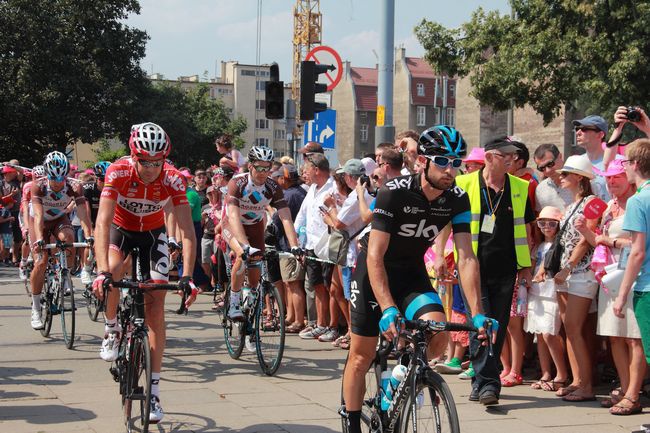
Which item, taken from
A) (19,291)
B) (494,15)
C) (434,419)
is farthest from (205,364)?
(494,15)

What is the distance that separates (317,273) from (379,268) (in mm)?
6727

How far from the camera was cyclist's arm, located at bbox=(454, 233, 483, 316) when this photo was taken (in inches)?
220

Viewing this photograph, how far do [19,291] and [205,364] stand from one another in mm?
9374

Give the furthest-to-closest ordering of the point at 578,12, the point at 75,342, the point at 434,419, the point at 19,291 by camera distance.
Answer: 1. the point at 578,12
2. the point at 19,291
3. the point at 75,342
4. the point at 434,419

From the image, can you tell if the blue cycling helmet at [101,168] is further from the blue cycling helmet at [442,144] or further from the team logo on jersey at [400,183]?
the blue cycling helmet at [442,144]

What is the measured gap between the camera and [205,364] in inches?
404

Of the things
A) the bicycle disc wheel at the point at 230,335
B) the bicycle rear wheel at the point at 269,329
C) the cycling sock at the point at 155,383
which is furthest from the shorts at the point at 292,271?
the cycling sock at the point at 155,383

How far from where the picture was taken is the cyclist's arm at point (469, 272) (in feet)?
18.4

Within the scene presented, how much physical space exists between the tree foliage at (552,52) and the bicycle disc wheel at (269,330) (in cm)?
2173

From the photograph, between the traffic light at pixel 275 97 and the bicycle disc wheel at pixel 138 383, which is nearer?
the bicycle disc wheel at pixel 138 383

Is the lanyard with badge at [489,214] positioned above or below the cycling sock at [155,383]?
above

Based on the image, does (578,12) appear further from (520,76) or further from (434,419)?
(434,419)

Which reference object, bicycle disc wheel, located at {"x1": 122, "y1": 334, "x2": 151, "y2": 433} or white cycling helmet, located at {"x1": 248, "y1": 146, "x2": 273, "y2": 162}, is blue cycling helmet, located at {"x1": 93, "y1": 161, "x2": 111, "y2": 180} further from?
bicycle disc wheel, located at {"x1": 122, "y1": 334, "x2": 151, "y2": 433}

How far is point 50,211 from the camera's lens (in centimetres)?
1236
